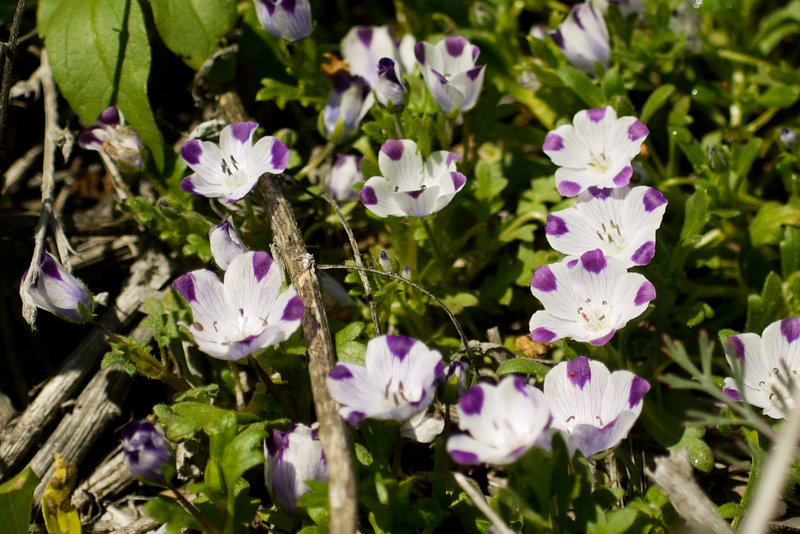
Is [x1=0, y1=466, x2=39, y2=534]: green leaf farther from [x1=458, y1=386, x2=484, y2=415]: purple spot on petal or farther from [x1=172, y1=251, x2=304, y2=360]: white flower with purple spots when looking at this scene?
[x1=458, y1=386, x2=484, y2=415]: purple spot on petal

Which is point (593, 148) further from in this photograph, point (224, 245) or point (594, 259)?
point (224, 245)

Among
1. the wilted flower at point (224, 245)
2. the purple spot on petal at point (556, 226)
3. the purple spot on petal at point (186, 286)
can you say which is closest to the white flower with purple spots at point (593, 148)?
the purple spot on petal at point (556, 226)

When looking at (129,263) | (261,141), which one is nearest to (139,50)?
(261,141)

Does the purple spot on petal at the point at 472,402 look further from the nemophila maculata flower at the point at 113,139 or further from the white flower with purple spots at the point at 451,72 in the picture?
the nemophila maculata flower at the point at 113,139

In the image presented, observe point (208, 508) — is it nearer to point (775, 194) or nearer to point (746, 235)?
point (746, 235)

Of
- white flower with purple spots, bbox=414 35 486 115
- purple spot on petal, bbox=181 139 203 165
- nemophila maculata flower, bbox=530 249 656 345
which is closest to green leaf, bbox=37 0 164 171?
purple spot on petal, bbox=181 139 203 165

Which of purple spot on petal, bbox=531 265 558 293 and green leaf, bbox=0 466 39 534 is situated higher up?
purple spot on petal, bbox=531 265 558 293
